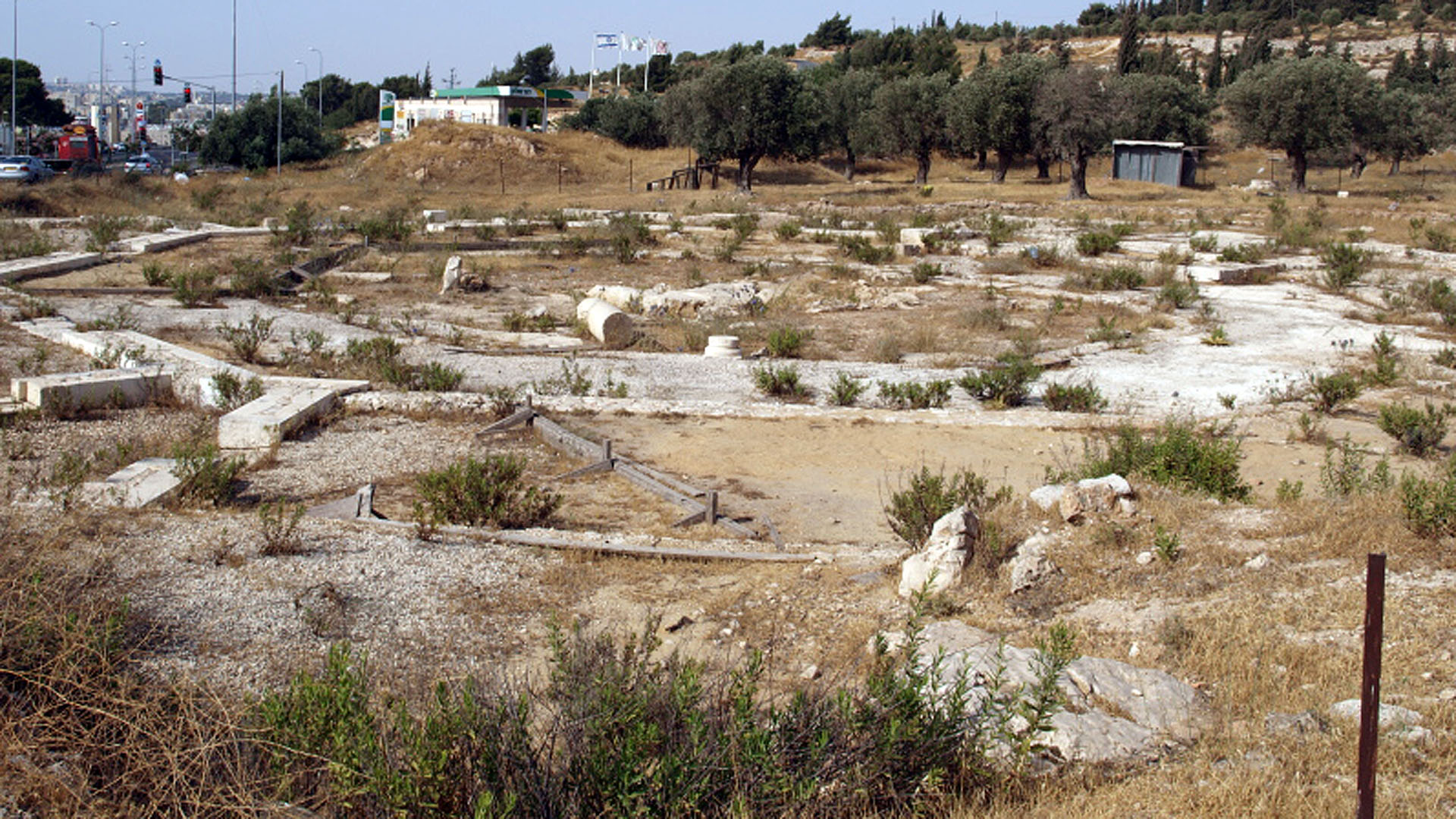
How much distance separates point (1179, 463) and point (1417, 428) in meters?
2.88

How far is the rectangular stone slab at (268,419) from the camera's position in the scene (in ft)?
29.8

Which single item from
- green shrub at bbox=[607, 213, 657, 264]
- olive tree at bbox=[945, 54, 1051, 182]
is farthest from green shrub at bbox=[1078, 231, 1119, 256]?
olive tree at bbox=[945, 54, 1051, 182]

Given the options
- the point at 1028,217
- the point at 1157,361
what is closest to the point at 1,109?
the point at 1028,217

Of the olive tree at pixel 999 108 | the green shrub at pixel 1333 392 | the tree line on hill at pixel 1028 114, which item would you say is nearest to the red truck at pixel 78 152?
the tree line on hill at pixel 1028 114

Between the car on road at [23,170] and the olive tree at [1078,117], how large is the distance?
3529 centimetres

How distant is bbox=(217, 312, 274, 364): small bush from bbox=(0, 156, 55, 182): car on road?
31137 mm

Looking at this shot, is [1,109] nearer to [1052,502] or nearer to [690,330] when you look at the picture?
[690,330]

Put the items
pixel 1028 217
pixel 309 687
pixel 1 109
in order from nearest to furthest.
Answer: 1. pixel 309 687
2. pixel 1028 217
3. pixel 1 109

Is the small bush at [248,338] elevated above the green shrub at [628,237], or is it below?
below

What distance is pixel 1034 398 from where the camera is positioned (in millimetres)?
11898

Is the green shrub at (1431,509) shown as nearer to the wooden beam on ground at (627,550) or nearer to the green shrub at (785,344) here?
the wooden beam on ground at (627,550)

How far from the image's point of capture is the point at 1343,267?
66.6 ft

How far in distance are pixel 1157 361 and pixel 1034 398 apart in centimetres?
259

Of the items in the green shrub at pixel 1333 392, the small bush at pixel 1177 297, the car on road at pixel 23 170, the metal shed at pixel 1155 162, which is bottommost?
the green shrub at pixel 1333 392
